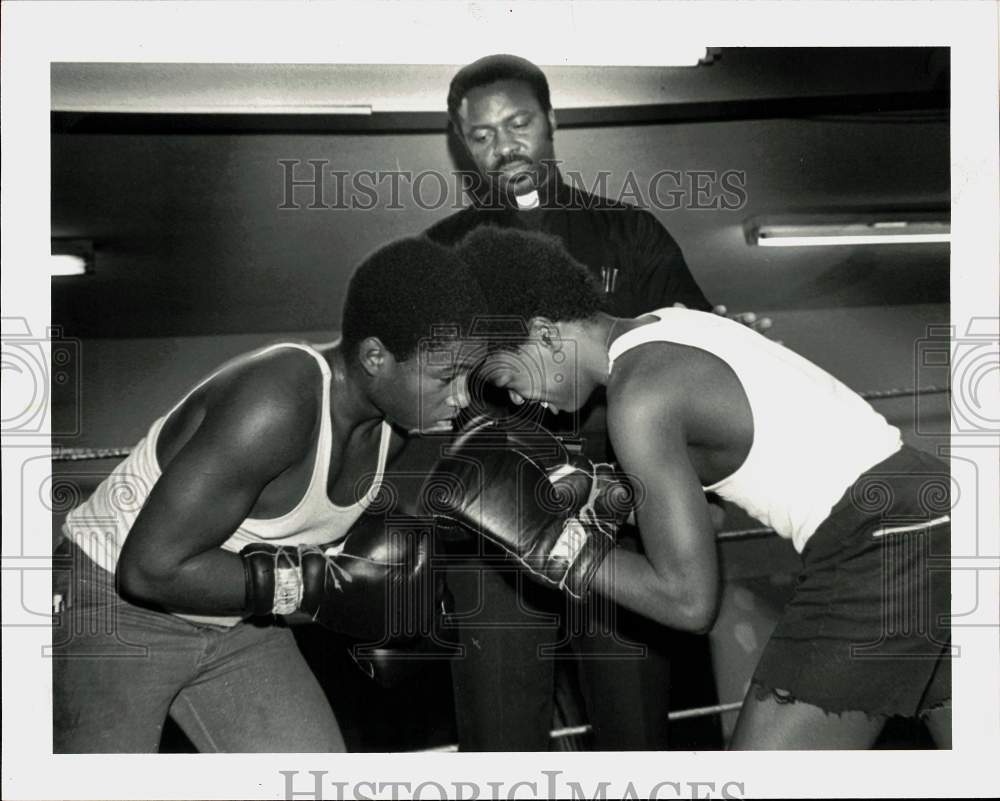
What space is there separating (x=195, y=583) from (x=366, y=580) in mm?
330

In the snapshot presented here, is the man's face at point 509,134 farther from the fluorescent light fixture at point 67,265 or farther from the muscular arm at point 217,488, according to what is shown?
the fluorescent light fixture at point 67,265

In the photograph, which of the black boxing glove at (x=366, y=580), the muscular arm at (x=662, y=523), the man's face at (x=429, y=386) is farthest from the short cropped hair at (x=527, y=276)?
the black boxing glove at (x=366, y=580)

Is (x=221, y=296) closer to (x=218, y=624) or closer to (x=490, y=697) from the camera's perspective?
(x=218, y=624)

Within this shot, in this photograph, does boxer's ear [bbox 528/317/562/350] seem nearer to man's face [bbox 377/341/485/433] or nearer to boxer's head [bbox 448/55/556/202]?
man's face [bbox 377/341/485/433]

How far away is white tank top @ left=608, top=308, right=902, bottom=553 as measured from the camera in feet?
6.59

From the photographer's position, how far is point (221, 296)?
81.7 inches

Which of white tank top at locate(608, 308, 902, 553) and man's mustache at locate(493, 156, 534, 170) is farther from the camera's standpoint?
man's mustache at locate(493, 156, 534, 170)

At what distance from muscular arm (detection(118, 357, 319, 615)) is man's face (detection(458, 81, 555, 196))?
57 centimetres

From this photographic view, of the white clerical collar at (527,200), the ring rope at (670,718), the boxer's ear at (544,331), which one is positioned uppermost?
the white clerical collar at (527,200)

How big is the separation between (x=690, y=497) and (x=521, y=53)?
955 mm

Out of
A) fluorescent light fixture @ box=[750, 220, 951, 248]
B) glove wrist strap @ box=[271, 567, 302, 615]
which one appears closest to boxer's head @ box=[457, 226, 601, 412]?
fluorescent light fixture @ box=[750, 220, 951, 248]

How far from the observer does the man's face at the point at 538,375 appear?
2.07 meters

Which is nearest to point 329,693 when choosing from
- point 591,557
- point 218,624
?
point 218,624

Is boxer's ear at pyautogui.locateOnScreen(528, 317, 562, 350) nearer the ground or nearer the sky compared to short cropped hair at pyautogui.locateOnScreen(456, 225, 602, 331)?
nearer the ground
